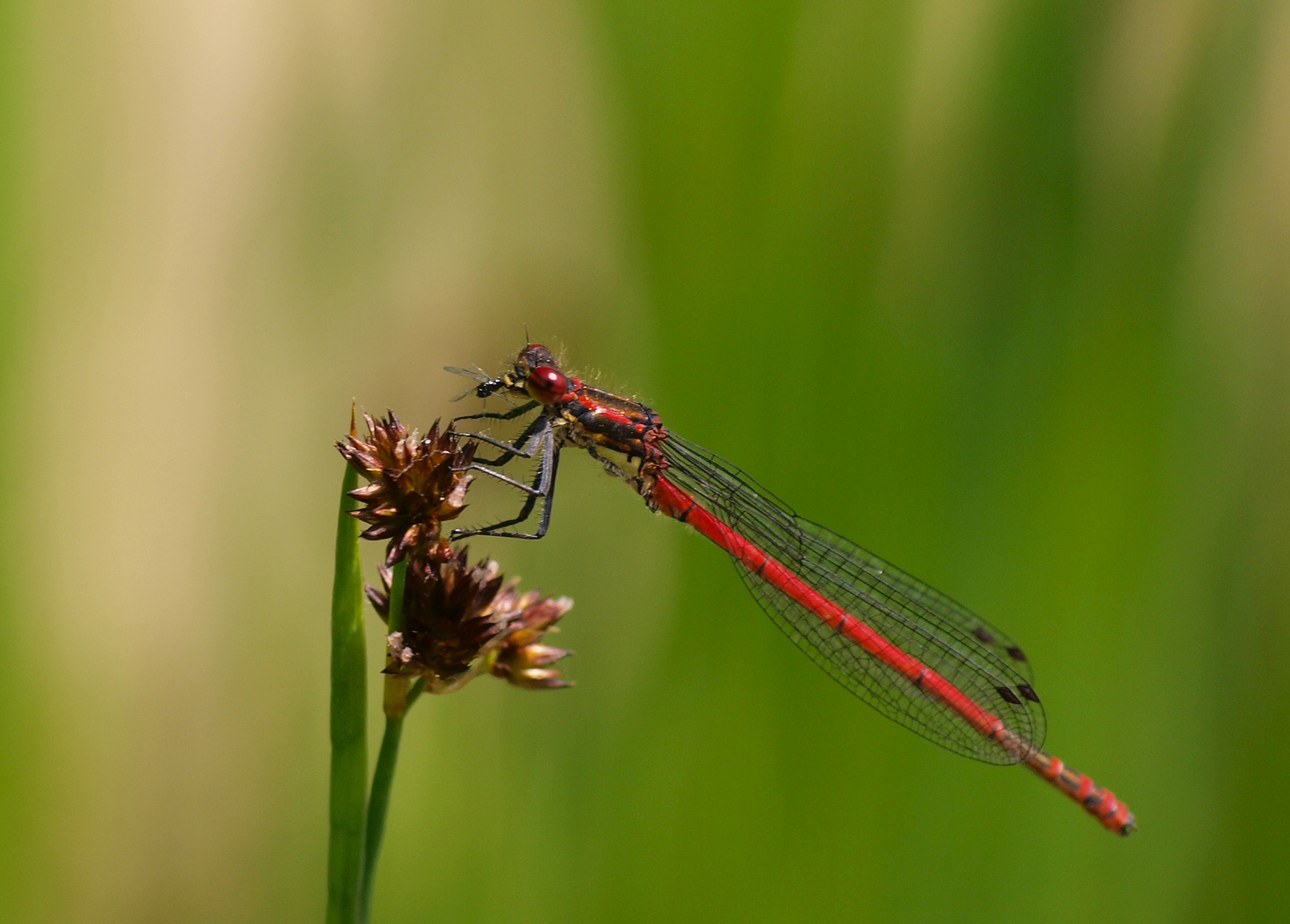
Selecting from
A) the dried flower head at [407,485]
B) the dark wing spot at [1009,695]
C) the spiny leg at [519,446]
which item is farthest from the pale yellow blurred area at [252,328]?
the dark wing spot at [1009,695]

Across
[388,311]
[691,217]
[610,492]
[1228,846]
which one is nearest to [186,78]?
[388,311]

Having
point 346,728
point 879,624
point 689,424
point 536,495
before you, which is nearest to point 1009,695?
point 879,624

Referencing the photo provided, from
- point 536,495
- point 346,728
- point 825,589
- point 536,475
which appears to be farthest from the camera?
point 825,589

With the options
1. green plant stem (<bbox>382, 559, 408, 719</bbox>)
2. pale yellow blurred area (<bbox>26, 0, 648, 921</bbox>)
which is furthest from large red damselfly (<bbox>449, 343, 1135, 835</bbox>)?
green plant stem (<bbox>382, 559, 408, 719</bbox>)

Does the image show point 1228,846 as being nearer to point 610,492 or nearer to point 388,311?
point 610,492

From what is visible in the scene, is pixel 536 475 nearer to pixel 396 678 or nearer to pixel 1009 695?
pixel 396 678
